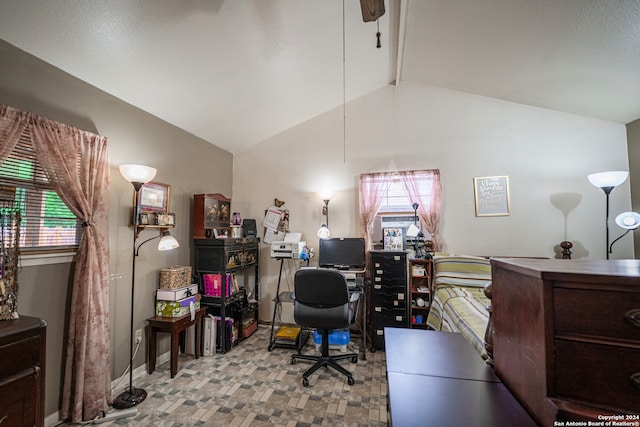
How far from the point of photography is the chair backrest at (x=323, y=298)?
2322 millimetres

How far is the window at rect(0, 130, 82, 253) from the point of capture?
1.65 meters

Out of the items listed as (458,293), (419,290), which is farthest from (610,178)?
(419,290)

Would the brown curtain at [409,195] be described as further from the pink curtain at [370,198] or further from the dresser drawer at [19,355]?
the dresser drawer at [19,355]

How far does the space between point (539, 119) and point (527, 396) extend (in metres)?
3.74

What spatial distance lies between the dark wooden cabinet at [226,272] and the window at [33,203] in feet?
4.17

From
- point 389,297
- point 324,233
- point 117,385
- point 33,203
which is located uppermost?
point 33,203

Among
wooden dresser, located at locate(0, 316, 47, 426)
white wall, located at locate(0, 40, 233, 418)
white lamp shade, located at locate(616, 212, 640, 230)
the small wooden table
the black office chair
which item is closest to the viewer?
wooden dresser, located at locate(0, 316, 47, 426)

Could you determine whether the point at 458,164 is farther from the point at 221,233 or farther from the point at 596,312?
the point at 221,233

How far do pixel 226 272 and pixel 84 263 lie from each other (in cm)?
132

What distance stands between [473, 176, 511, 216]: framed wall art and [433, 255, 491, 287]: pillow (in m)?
0.66

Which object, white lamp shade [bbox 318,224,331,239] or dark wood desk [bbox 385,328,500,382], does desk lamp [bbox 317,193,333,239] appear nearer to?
white lamp shade [bbox 318,224,331,239]

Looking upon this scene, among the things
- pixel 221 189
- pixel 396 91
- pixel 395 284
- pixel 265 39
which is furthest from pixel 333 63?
pixel 395 284

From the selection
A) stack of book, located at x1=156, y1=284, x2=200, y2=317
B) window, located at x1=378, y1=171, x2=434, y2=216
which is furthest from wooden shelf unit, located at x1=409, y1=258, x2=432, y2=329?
stack of book, located at x1=156, y1=284, x2=200, y2=317

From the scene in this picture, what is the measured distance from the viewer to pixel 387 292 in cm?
304
